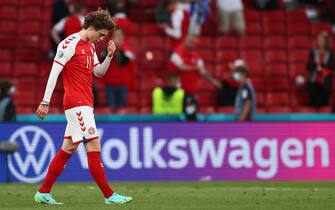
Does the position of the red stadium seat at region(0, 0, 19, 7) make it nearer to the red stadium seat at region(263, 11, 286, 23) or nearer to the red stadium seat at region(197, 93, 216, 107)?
the red stadium seat at region(197, 93, 216, 107)

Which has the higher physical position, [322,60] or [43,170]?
[322,60]

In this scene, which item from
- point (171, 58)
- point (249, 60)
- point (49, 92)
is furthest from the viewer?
point (249, 60)

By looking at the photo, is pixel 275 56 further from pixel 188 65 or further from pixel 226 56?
pixel 188 65

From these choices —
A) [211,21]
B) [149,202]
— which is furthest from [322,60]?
[149,202]

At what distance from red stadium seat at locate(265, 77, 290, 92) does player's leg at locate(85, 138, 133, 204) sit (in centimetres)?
1101

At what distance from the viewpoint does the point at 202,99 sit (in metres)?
22.7

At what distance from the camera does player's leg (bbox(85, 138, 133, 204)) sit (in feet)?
41.2

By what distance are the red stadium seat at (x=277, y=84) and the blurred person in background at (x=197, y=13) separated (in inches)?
75.7

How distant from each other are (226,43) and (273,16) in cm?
159

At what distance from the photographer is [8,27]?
76.6 ft

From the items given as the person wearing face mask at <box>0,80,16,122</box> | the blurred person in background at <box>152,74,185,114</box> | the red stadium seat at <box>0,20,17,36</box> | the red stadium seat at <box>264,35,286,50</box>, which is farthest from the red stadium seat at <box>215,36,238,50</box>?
the person wearing face mask at <box>0,80,16,122</box>

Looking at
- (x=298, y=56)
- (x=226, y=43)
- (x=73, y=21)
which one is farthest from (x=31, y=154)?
(x=298, y=56)

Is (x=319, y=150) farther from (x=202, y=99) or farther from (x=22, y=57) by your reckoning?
(x=22, y=57)

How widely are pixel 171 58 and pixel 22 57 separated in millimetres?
3388
